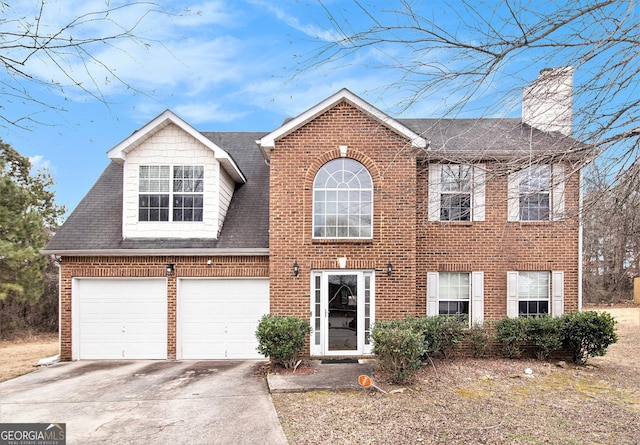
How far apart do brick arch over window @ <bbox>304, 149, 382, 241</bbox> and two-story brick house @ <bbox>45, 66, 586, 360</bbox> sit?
0.03m

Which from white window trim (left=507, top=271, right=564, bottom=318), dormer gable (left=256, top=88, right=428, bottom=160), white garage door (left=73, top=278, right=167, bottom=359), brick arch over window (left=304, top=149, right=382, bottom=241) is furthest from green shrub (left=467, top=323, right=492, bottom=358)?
white garage door (left=73, top=278, right=167, bottom=359)

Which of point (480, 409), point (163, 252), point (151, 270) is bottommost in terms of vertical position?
point (480, 409)

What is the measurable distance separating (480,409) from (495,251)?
495 cm

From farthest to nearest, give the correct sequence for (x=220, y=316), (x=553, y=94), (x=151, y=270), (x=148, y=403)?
1. (x=220, y=316)
2. (x=151, y=270)
3. (x=148, y=403)
4. (x=553, y=94)

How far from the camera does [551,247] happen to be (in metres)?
10.7

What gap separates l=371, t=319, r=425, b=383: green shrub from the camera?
25.2 ft

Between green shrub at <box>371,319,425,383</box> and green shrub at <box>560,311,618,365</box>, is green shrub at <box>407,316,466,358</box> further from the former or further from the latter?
green shrub at <box>560,311,618,365</box>

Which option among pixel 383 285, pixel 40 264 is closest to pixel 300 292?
pixel 383 285

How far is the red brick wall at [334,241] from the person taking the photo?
32.3 feet

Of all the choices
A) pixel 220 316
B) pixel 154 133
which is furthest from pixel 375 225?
pixel 154 133

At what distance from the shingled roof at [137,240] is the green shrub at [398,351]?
3826 mm

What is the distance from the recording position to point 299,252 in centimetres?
995

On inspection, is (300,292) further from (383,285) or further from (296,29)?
(296,29)

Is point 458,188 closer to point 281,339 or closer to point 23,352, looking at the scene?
point 281,339
